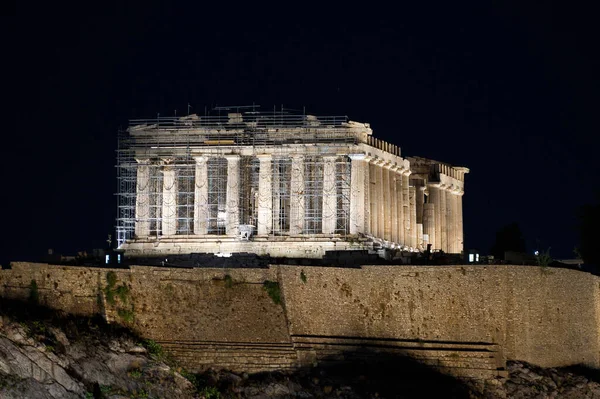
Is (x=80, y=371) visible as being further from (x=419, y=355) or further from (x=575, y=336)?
(x=575, y=336)

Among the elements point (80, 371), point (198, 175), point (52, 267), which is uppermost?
Answer: point (198, 175)

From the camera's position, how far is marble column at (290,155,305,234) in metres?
98.4

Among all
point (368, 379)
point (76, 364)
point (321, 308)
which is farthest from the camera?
point (321, 308)

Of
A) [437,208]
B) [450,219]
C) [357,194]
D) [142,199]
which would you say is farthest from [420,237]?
[142,199]

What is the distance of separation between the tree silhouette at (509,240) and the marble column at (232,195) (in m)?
23.1

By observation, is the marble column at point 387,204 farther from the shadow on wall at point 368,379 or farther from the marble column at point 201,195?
the shadow on wall at point 368,379

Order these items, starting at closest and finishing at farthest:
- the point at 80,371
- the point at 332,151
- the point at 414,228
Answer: the point at 80,371
the point at 332,151
the point at 414,228

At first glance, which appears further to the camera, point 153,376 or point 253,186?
point 253,186

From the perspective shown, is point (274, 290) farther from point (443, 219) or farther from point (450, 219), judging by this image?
point (450, 219)

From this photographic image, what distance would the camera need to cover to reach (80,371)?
66875 mm

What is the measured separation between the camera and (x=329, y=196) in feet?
323

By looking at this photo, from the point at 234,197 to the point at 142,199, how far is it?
20.3 ft

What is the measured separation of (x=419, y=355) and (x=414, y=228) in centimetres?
3296

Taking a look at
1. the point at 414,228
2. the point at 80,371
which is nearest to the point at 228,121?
the point at 414,228
